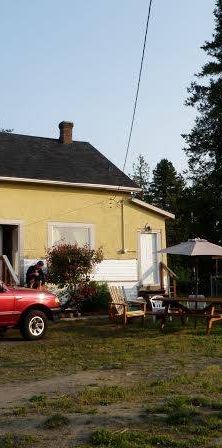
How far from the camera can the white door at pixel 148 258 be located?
21.2m

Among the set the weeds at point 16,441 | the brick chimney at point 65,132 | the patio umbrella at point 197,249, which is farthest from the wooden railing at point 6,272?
the weeds at point 16,441

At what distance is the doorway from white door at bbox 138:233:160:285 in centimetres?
449

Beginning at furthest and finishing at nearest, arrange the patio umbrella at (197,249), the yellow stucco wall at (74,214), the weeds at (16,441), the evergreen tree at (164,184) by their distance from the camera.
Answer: the evergreen tree at (164,184)
the yellow stucco wall at (74,214)
the patio umbrella at (197,249)
the weeds at (16,441)

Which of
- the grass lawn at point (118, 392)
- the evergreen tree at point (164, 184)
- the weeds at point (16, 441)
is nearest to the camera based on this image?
the weeds at point (16, 441)

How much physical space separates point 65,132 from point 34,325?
1116 centimetres

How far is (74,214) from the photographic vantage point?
2006 centimetres

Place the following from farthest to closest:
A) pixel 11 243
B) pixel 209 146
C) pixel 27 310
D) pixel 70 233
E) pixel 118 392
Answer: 1. pixel 209 146
2. pixel 70 233
3. pixel 11 243
4. pixel 27 310
5. pixel 118 392

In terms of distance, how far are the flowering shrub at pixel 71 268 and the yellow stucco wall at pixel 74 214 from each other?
1322mm

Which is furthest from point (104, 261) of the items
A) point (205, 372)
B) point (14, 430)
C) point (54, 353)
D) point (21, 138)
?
point (14, 430)

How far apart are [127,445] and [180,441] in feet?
1.66

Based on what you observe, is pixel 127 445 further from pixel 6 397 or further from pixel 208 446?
pixel 6 397

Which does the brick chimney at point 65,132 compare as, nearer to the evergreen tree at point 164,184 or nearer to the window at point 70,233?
the window at point 70,233

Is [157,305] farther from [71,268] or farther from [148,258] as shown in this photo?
[148,258]

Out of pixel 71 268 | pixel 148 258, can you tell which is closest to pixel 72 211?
pixel 71 268
